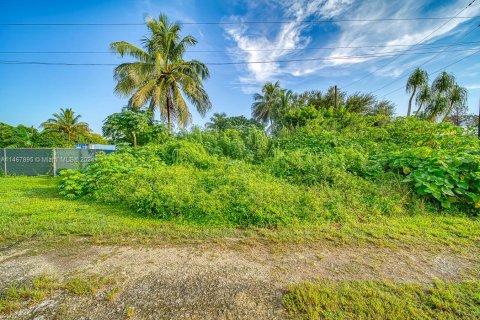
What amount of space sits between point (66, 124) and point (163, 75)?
74.7 ft

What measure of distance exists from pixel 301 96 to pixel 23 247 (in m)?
25.8

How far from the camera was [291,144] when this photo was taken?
25.1 ft

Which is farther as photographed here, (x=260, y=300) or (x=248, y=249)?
(x=248, y=249)

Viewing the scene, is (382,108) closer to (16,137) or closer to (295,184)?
(295,184)

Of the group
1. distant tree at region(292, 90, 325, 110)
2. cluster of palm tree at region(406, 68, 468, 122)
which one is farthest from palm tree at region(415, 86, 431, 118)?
distant tree at region(292, 90, 325, 110)

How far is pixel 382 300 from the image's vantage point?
167 cm

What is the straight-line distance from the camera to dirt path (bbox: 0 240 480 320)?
1604mm

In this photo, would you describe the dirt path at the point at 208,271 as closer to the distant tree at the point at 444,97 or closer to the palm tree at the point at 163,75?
the palm tree at the point at 163,75

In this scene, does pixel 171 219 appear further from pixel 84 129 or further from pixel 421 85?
pixel 84 129

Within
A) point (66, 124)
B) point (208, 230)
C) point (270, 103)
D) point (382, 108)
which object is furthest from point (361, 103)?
point (66, 124)

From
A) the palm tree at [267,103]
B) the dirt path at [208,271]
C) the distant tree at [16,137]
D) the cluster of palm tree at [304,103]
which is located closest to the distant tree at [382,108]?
the cluster of palm tree at [304,103]

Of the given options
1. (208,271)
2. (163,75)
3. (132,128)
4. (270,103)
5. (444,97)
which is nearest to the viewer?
(208,271)

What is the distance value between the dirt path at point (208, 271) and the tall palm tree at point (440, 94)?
19067mm

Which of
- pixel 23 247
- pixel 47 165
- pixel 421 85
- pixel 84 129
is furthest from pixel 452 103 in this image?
pixel 84 129
